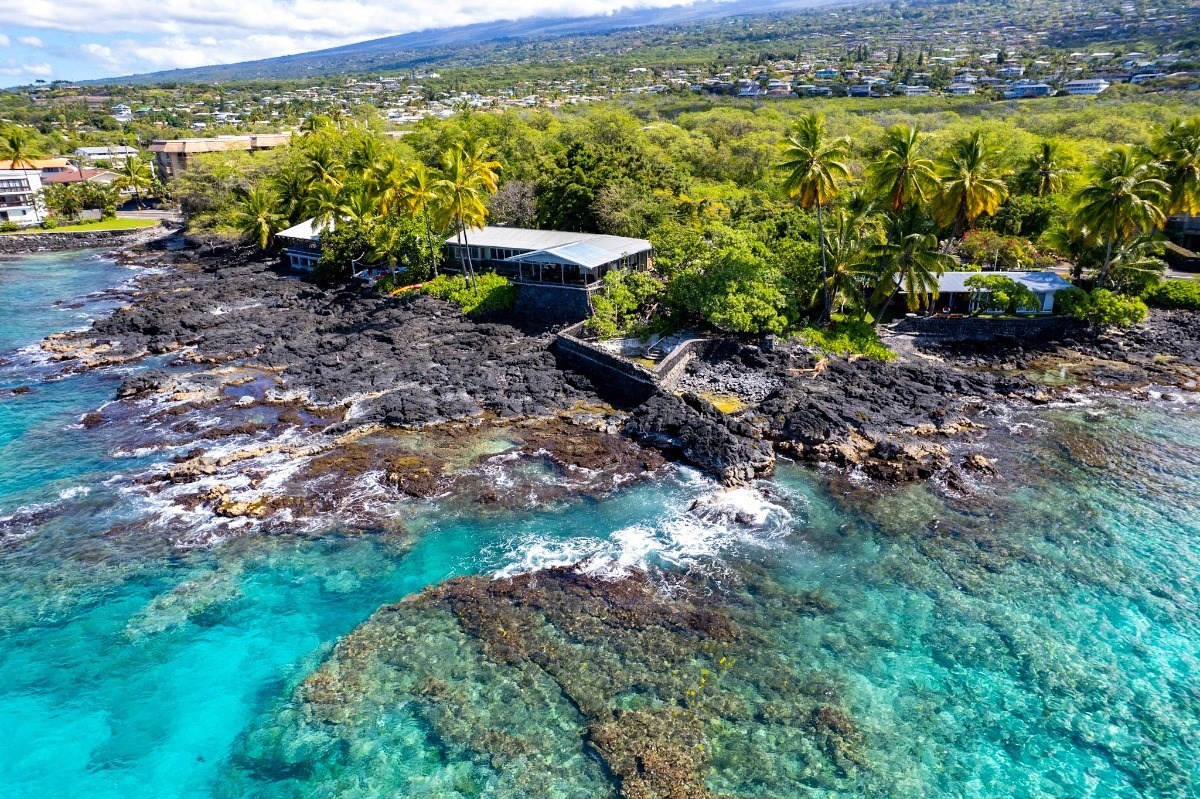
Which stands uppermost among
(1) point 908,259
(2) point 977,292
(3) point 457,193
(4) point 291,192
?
(3) point 457,193

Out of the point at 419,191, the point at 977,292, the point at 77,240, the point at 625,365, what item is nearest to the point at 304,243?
the point at 419,191

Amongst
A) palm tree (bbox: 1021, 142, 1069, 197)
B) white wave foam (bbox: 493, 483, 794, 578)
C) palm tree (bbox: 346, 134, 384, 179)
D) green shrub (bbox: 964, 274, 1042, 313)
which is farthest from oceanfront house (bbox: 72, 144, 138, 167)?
palm tree (bbox: 1021, 142, 1069, 197)

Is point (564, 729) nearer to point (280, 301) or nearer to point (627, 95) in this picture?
point (280, 301)

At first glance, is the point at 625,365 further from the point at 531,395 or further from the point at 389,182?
the point at 389,182

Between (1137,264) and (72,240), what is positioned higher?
(72,240)

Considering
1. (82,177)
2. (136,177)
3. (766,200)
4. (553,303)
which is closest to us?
(553,303)

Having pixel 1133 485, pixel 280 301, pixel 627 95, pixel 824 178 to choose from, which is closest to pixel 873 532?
pixel 1133 485

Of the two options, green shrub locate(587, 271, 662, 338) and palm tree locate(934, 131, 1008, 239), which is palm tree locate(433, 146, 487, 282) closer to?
green shrub locate(587, 271, 662, 338)

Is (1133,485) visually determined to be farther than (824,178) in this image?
No

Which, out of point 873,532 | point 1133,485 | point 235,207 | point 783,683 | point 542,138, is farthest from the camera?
point 235,207
